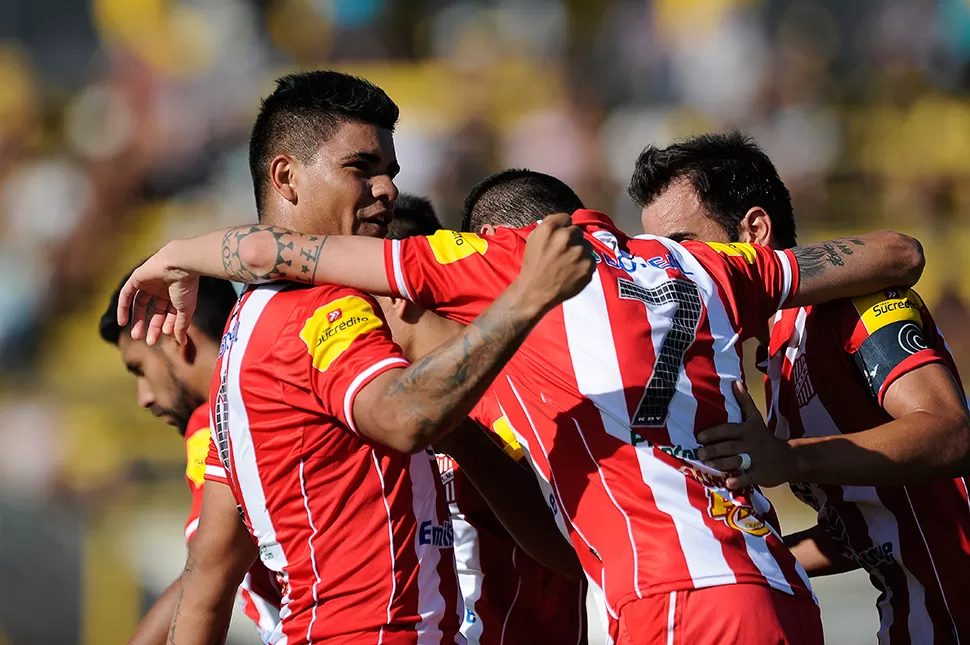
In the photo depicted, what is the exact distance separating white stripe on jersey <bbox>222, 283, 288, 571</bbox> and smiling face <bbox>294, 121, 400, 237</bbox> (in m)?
0.32

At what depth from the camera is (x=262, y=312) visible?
10.5 feet

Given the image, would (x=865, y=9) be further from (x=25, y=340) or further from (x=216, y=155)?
(x=25, y=340)

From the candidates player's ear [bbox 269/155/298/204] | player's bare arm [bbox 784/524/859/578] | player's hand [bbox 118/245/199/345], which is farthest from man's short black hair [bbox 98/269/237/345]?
player's bare arm [bbox 784/524/859/578]

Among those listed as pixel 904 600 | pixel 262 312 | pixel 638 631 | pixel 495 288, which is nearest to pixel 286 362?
pixel 262 312

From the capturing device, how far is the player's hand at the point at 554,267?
268 centimetres

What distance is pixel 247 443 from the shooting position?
3188 millimetres

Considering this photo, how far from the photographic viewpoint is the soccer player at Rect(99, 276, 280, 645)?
13.8 ft

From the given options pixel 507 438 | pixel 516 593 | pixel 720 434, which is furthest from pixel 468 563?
pixel 720 434

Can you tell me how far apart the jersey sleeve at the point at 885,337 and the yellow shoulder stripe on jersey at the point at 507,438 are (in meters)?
1.12

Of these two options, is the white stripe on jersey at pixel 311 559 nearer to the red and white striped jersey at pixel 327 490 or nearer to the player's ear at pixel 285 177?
the red and white striped jersey at pixel 327 490

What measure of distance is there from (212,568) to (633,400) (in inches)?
57.2

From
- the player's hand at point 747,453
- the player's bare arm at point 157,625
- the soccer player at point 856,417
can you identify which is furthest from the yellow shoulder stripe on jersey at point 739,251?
the player's bare arm at point 157,625

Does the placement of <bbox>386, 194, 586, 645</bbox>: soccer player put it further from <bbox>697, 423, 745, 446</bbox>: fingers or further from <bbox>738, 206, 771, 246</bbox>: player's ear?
<bbox>697, 423, 745, 446</bbox>: fingers

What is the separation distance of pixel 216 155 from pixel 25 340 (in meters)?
2.72
